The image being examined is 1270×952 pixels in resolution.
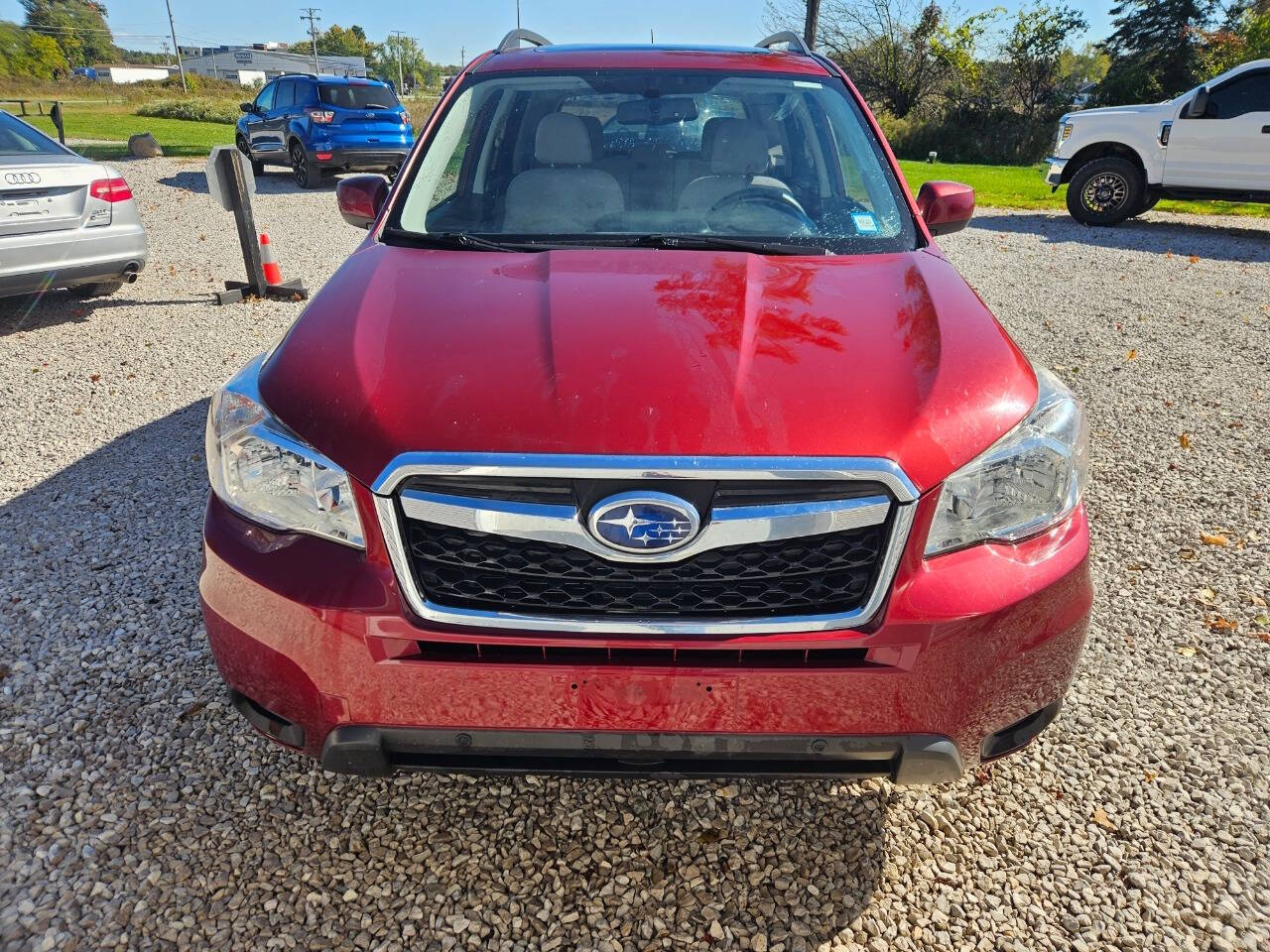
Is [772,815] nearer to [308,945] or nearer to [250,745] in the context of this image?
[308,945]

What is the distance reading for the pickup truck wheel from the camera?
1175 centimetres

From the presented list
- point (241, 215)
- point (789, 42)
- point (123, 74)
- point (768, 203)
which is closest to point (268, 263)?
point (241, 215)

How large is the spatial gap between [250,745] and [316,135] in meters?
14.4

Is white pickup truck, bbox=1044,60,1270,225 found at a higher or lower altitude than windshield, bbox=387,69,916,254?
lower

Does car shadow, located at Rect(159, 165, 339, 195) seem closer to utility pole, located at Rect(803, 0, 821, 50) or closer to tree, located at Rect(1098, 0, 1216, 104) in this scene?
utility pole, located at Rect(803, 0, 821, 50)

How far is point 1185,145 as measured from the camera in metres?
11.1

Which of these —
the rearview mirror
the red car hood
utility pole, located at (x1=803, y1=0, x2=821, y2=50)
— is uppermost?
utility pole, located at (x1=803, y1=0, x2=821, y2=50)

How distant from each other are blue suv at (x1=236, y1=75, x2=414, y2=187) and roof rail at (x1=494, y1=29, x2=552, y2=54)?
36.0 ft

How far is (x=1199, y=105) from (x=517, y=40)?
34.9 feet

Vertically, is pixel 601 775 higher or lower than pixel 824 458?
lower

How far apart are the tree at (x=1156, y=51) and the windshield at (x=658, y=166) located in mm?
36135

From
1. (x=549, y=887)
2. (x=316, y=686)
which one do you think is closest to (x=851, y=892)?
(x=549, y=887)

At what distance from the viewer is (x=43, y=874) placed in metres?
2.08

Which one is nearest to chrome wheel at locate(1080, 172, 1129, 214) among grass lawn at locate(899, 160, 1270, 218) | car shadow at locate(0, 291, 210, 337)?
grass lawn at locate(899, 160, 1270, 218)
